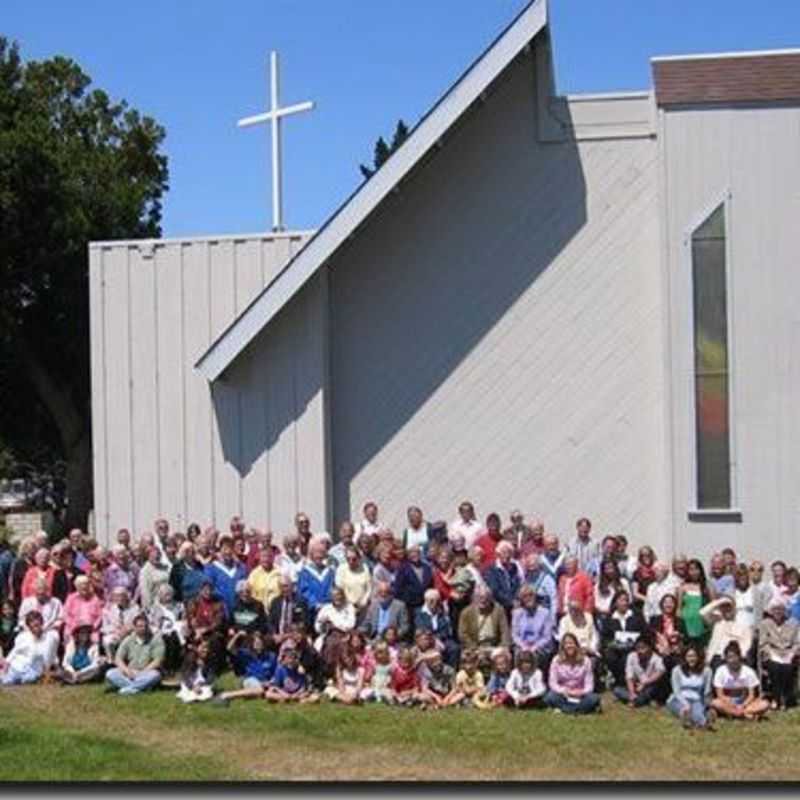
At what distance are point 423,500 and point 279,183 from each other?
10.9 metres

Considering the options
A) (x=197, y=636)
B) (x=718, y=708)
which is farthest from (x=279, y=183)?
(x=718, y=708)

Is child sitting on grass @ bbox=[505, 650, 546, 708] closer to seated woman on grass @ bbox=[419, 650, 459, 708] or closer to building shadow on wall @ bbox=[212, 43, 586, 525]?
seated woman on grass @ bbox=[419, 650, 459, 708]

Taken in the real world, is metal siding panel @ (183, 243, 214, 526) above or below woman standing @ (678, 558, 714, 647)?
above

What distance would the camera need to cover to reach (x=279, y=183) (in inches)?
1096

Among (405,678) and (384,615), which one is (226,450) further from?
(405,678)

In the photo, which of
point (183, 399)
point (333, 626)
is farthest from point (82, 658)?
point (183, 399)

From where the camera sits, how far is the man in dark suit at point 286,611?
15.9m

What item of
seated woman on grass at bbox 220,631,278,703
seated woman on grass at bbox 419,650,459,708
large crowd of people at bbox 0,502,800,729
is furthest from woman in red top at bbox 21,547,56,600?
seated woman on grass at bbox 419,650,459,708

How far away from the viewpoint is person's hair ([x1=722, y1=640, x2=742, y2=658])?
14234 mm

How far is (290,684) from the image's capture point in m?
15.1

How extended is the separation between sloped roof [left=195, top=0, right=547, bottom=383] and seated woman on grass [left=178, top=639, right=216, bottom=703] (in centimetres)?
419

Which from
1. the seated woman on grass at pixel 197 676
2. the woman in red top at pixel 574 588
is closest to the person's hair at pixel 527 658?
the woman in red top at pixel 574 588

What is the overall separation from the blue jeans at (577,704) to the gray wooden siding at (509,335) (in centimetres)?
383

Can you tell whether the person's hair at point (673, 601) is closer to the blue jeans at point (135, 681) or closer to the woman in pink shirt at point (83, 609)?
the blue jeans at point (135, 681)
